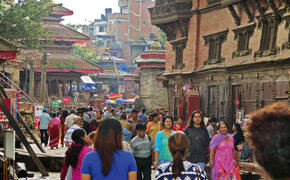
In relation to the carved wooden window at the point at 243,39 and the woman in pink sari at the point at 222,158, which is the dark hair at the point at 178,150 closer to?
the woman in pink sari at the point at 222,158

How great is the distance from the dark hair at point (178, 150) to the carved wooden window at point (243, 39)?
63.1 feet

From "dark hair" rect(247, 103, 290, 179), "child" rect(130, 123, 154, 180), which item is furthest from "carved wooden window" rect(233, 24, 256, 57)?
"dark hair" rect(247, 103, 290, 179)

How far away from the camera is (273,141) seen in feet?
9.41

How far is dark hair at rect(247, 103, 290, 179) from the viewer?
2.86 metres

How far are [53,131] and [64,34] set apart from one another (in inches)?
1487

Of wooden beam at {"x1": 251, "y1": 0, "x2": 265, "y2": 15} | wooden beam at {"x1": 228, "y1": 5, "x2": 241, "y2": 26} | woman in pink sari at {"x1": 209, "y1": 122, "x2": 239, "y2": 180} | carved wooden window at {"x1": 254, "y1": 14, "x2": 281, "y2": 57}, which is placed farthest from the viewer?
wooden beam at {"x1": 228, "y1": 5, "x2": 241, "y2": 26}

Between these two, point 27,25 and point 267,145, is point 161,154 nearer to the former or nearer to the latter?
point 267,145

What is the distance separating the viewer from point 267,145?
288 cm

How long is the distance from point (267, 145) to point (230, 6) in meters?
24.4

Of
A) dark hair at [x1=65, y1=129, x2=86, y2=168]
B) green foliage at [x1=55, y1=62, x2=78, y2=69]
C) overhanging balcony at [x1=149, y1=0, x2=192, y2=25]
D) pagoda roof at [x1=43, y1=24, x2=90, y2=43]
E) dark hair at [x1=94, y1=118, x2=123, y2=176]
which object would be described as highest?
pagoda roof at [x1=43, y1=24, x2=90, y2=43]

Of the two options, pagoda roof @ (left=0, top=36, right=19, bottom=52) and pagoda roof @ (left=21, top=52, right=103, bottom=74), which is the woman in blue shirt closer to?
pagoda roof @ (left=0, top=36, right=19, bottom=52)

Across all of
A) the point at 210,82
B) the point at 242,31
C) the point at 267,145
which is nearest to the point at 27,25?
the point at 210,82

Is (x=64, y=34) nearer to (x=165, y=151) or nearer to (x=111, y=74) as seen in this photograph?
(x=111, y=74)

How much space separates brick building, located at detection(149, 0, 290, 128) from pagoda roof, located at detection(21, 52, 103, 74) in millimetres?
19244
